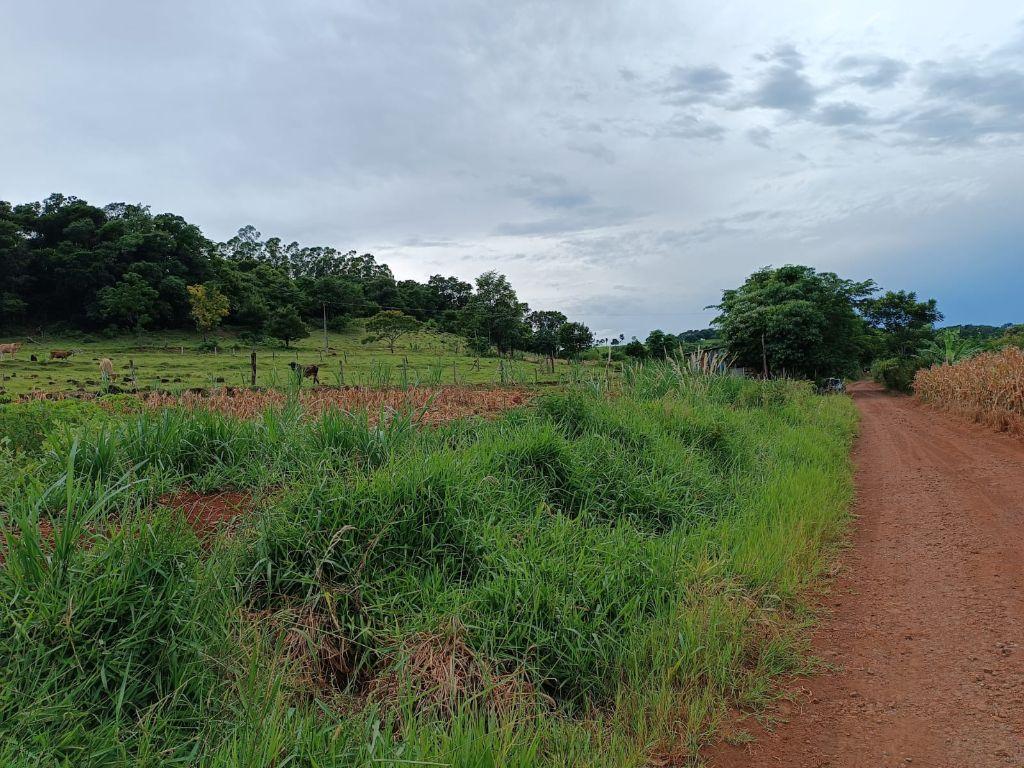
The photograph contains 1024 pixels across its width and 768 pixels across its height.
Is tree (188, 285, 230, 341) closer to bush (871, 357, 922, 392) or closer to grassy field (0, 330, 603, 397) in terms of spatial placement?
grassy field (0, 330, 603, 397)

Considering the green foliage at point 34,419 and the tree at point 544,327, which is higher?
the tree at point 544,327

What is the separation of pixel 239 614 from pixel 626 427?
4.28m

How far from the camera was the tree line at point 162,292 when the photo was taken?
5106 centimetres

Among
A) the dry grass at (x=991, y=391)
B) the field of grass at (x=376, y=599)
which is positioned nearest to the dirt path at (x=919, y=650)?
the field of grass at (x=376, y=599)

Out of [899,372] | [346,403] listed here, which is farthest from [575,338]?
[346,403]

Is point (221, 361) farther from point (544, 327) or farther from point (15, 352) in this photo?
point (544, 327)

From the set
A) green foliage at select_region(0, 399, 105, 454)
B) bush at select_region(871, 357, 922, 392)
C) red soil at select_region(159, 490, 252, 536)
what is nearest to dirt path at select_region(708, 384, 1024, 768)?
red soil at select_region(159, 490, 252, 536)

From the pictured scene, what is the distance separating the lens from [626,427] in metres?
6.20

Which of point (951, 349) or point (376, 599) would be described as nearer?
point (376, 599)

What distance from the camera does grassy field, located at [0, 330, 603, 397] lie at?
22938mm

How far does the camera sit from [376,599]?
310 cm

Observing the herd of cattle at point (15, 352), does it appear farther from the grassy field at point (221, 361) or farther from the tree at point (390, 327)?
the tree at point (390, 327)

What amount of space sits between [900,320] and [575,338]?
23757mm

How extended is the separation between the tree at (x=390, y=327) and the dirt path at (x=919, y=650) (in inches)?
1945
